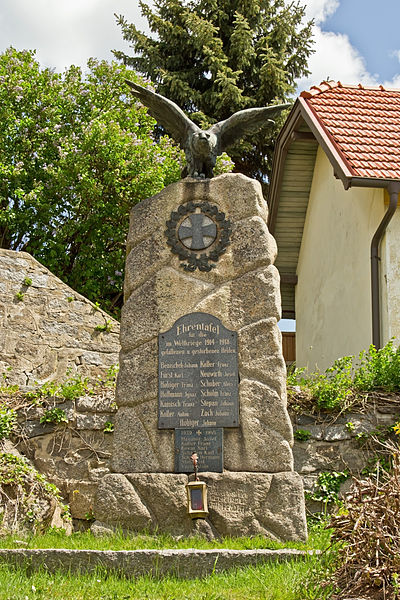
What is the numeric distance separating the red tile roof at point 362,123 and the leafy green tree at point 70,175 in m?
2.93

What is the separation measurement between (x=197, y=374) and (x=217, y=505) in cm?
95

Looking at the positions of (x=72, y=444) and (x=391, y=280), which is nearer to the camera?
(x=72, y=444)

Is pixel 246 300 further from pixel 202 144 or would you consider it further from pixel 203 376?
pixel 202 144

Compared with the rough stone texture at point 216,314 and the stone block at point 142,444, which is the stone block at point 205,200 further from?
the stone block at point 142,444

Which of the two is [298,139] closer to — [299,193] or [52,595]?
[299,193]

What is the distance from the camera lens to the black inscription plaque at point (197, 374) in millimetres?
6004

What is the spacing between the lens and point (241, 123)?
7039 mm

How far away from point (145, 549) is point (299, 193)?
9420 mm

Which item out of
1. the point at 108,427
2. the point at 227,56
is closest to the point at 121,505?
the point at 108,427

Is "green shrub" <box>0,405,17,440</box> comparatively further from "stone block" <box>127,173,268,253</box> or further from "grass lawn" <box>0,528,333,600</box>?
"grass lawn" <box>0,528,333,600</box>

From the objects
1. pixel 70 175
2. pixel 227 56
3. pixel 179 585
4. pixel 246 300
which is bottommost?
pixel 179 585

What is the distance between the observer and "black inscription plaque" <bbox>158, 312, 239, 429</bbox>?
236 inches

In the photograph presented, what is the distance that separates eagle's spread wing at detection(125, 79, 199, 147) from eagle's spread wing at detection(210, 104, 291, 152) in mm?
226

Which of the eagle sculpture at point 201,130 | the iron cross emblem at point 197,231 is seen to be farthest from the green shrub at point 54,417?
the eagle sculpture at point 201,130
